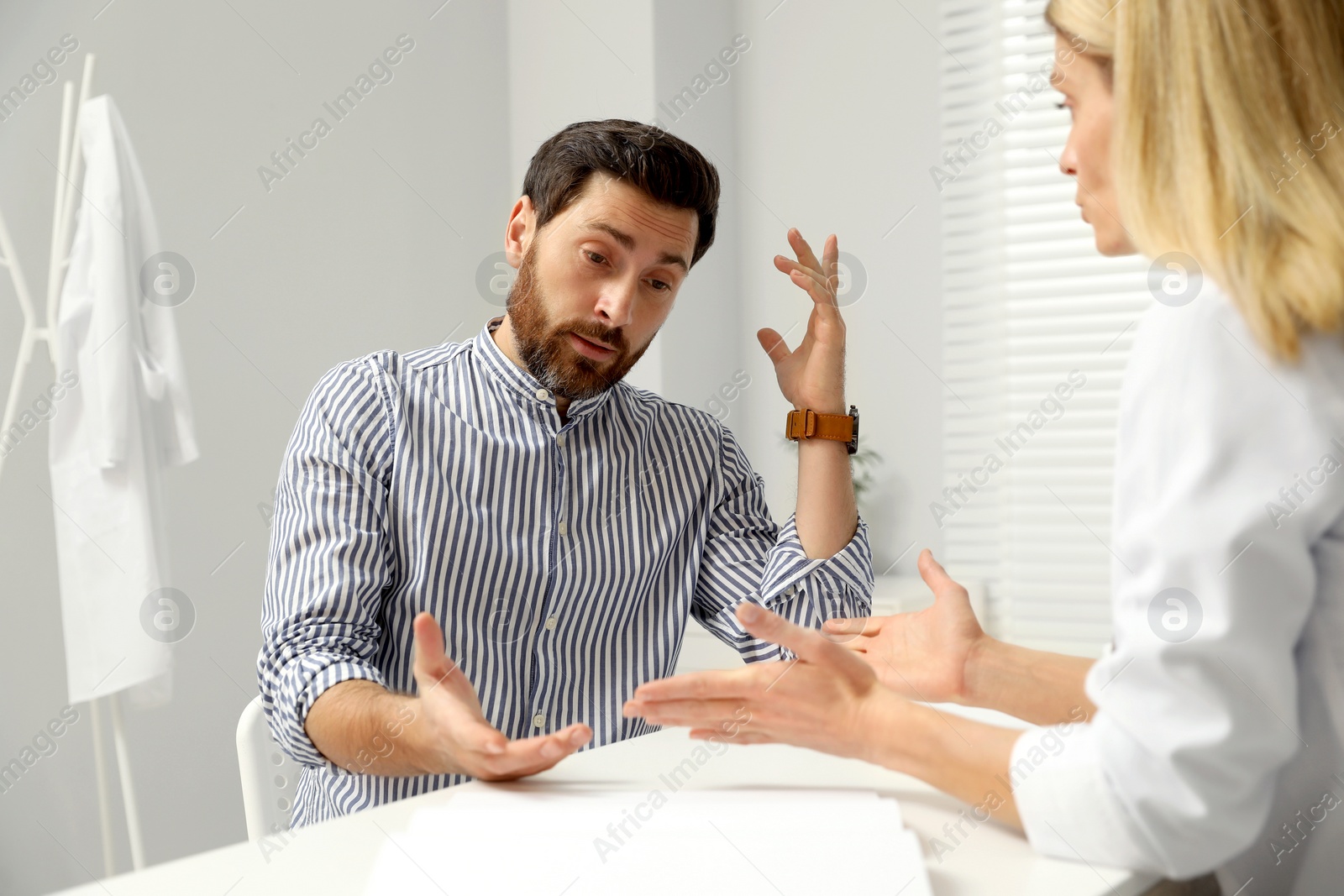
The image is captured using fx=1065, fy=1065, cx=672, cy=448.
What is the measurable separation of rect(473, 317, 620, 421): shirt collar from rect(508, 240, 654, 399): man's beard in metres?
0.01

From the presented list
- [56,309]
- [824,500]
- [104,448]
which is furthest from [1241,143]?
[56,309]

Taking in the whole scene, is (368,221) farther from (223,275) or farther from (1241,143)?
(1241,143)

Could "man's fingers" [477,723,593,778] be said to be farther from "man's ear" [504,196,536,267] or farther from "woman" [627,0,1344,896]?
"man's ear" [504,196,536,267]

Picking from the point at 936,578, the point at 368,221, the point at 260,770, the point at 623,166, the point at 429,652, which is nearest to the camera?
the point at 429,652

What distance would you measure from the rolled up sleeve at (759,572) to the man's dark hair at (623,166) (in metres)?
0.38

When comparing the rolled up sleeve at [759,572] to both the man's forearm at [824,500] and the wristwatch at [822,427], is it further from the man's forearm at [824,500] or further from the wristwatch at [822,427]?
the wristwatch at [822,427]

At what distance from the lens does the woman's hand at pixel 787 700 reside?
871 mm

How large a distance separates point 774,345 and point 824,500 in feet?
0.87

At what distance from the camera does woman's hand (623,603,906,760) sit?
87cm

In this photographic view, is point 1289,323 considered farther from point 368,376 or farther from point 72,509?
point 72,509

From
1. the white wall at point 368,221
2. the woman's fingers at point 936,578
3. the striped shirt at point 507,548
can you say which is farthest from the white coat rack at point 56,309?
the woman's fingers at point 936,578

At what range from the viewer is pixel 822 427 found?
5.22ft

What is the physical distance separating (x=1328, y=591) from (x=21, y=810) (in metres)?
2.33

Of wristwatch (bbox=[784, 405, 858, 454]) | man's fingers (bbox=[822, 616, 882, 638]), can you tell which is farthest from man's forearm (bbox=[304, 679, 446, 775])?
wristwatch (bbox=[784, 405, 858, 454])
